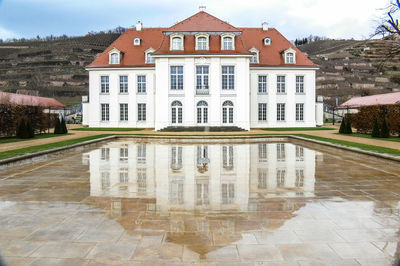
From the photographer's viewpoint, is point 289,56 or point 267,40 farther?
point 267,40

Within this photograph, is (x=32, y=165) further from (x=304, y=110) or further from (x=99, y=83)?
A: (x=304, y=110)

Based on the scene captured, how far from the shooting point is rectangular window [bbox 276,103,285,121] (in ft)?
118

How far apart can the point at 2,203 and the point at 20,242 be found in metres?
2.29

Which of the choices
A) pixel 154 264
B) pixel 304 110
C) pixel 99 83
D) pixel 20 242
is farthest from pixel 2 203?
pixel 304 110

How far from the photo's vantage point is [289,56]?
35.8 metres

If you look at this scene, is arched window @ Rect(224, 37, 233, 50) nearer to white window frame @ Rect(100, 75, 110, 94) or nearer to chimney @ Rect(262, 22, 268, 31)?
chimney @ Rect(262, 22, 268, 31)

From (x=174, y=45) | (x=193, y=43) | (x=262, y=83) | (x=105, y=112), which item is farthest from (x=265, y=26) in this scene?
(x=105, y=112)

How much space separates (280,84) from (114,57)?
1927cm

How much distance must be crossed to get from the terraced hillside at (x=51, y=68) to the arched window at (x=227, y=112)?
53.9 meters

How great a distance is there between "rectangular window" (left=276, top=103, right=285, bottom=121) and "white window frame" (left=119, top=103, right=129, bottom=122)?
17.3 metres

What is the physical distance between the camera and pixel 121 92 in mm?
35781

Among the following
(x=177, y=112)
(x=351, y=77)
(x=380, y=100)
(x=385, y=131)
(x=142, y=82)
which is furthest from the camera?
(x=351, y=77)

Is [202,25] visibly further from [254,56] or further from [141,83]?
[141,83]

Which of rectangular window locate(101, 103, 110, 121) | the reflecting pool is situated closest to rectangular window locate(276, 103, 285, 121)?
rectangular window locate(101, 103, 110, 121)
